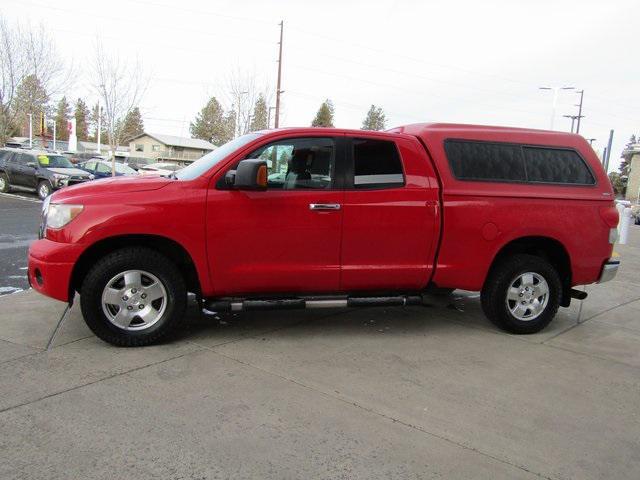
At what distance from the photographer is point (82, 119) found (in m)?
102

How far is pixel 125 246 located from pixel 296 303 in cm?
150

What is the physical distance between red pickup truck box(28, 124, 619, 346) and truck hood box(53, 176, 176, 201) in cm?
2

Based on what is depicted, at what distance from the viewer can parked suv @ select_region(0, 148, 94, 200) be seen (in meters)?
18.5

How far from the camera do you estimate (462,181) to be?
5.03m

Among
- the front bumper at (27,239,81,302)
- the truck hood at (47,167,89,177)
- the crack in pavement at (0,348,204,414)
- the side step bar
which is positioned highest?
the truck hood at (47,167,89,177)

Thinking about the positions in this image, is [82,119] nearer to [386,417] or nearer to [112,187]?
[112,187]

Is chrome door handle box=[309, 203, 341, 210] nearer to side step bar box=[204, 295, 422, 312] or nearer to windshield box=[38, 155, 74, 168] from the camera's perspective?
side step bar box=[204, 295, 422, 312]

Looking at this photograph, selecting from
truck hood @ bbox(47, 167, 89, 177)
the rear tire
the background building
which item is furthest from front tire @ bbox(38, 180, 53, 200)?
the background building

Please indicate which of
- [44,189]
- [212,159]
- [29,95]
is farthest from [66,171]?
[212,159]

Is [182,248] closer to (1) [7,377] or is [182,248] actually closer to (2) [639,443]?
(1) [7,377]

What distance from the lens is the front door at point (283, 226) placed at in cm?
442

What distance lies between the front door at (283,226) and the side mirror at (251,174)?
16cm

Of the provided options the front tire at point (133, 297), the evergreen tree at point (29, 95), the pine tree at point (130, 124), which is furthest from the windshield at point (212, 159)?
the pine tree at point (130, 124)

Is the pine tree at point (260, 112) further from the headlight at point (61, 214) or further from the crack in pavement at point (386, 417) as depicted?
the crack in pavement at point (386, 417)
